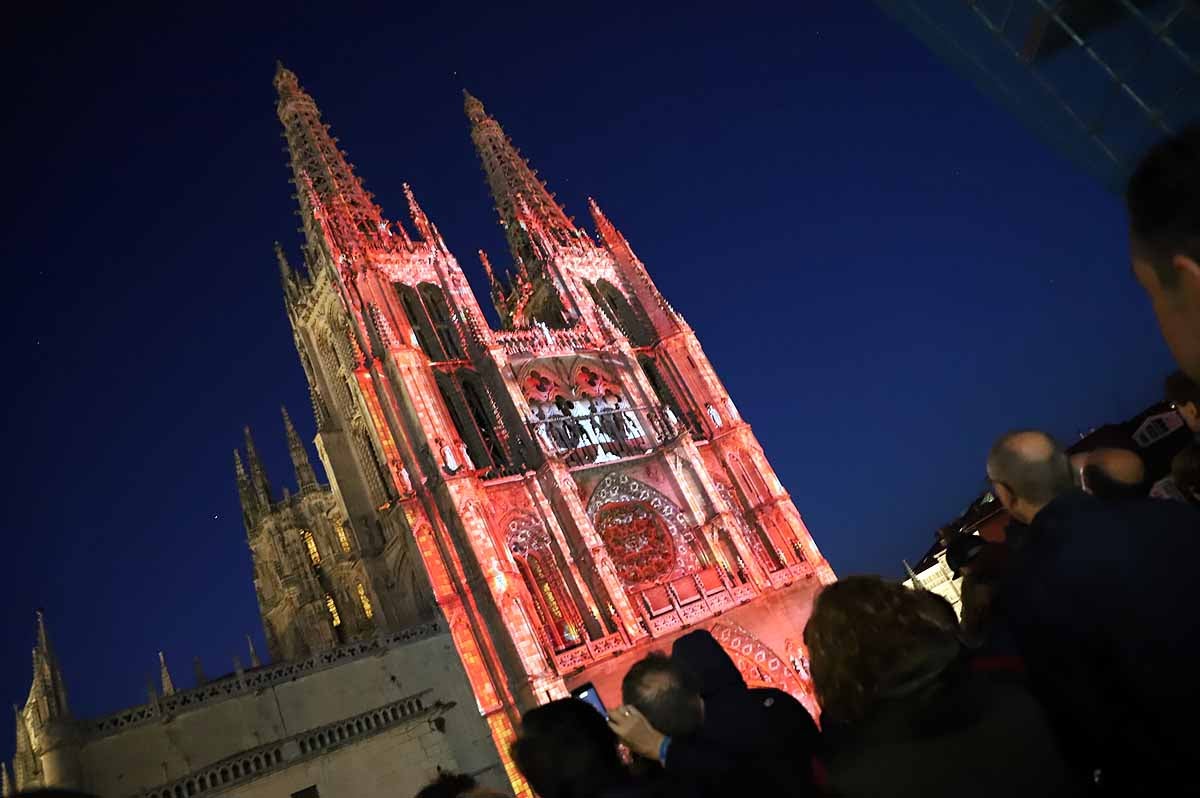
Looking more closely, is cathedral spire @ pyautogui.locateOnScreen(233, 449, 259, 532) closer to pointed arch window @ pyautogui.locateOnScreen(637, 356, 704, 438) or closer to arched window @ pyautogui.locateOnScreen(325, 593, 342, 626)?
arched window @ pyautogui.locateOnScreen(325, 593, 342, 626)

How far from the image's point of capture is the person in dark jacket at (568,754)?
3.61 meters

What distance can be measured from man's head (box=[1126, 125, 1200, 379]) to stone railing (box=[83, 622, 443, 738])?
63.5ft

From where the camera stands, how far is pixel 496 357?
102 feet

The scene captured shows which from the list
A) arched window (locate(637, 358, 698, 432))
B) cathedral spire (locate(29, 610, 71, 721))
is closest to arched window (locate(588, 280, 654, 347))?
arched window (locate(637, 358, 698, 432))

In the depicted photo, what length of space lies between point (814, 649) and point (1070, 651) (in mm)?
771

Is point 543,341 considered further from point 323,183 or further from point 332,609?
point 332,609

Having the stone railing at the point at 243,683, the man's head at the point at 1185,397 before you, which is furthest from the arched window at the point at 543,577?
the man's head at the point at 1185,397

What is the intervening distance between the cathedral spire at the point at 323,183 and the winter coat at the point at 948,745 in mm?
31756

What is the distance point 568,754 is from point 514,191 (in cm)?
3845

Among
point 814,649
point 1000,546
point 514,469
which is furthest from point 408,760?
point 814,649

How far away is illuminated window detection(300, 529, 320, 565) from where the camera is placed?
3600 centimetres

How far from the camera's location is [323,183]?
3591 cm

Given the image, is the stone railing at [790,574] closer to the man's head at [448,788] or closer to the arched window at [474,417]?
the arched window at [474,417]

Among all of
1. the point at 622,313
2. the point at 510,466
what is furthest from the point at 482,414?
the point at 622,313
